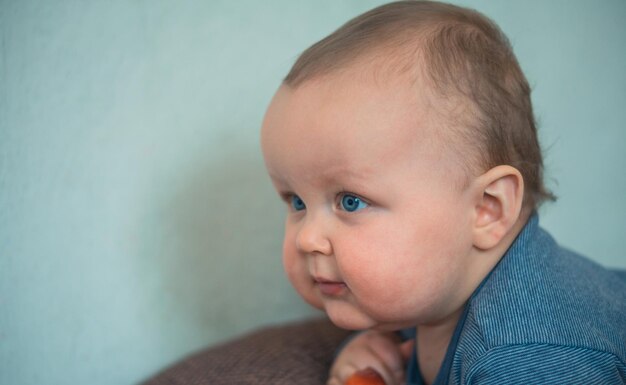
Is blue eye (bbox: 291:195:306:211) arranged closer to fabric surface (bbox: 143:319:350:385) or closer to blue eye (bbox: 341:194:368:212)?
blue eye (bbox: 341:194:368:212)

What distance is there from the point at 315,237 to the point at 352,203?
7 centimetres

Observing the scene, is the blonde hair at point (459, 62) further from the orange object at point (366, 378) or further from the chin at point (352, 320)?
the orange object at point (366, 378)

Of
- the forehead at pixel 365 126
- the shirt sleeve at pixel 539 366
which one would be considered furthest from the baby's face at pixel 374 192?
the shirt sleeve at pixel 539 366

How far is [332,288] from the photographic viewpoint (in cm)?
88

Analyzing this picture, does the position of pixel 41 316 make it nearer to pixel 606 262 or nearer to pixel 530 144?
pixel 530 144

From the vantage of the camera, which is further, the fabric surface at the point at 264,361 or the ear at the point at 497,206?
the fabric surface at the point at 264,361

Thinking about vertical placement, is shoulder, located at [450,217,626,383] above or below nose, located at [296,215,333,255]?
below

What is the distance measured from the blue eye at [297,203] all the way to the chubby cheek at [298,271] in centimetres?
5

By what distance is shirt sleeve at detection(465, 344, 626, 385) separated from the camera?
77 centimetres

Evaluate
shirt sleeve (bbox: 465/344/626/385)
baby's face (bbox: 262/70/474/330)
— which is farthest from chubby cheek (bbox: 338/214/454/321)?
shirt sleeve (bbox: 465/344/626/385)

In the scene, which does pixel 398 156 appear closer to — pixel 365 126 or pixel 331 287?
pixel 365 126

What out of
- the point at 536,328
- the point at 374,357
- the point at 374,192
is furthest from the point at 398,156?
the point at 374,357

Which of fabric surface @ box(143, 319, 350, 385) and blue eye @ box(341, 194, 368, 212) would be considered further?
fabric surface @ box(143, 319, 350, 385)

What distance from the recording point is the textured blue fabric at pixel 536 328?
0.78 m
